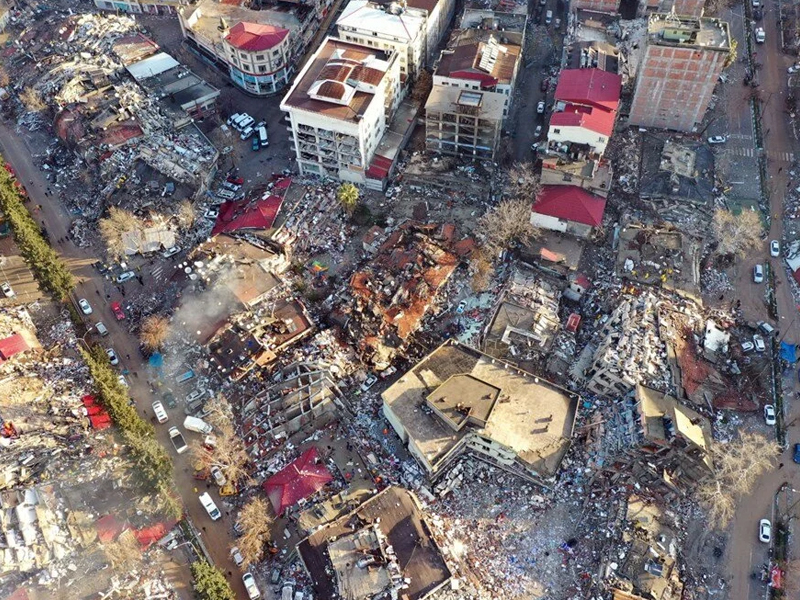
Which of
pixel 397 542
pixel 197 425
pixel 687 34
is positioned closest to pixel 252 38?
pixel 197 425

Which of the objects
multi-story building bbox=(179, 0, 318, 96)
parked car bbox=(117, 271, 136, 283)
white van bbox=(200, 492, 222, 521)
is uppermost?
multi-story building bbox=(179, 0, 318, 96)

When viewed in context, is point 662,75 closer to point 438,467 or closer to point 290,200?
point 290,200

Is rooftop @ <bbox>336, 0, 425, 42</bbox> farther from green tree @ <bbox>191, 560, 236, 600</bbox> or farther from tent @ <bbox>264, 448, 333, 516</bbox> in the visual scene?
green tree @ <bbox>191, 560, 236, 600</bbox>

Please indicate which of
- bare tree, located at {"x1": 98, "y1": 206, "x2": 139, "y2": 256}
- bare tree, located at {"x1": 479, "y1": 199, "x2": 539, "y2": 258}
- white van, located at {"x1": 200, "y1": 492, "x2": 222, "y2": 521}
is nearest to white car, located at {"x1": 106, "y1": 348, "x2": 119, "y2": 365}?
bare tree, located at {"x1": 98, "y1": 206, "x2": 139, "y2": 256}

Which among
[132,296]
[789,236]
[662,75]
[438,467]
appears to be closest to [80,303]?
[132,296]

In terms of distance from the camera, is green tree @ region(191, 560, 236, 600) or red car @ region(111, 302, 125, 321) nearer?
green tree @ region(191, 560, 236, 600)

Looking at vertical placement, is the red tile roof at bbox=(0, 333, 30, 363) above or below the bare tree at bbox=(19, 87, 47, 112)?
below
